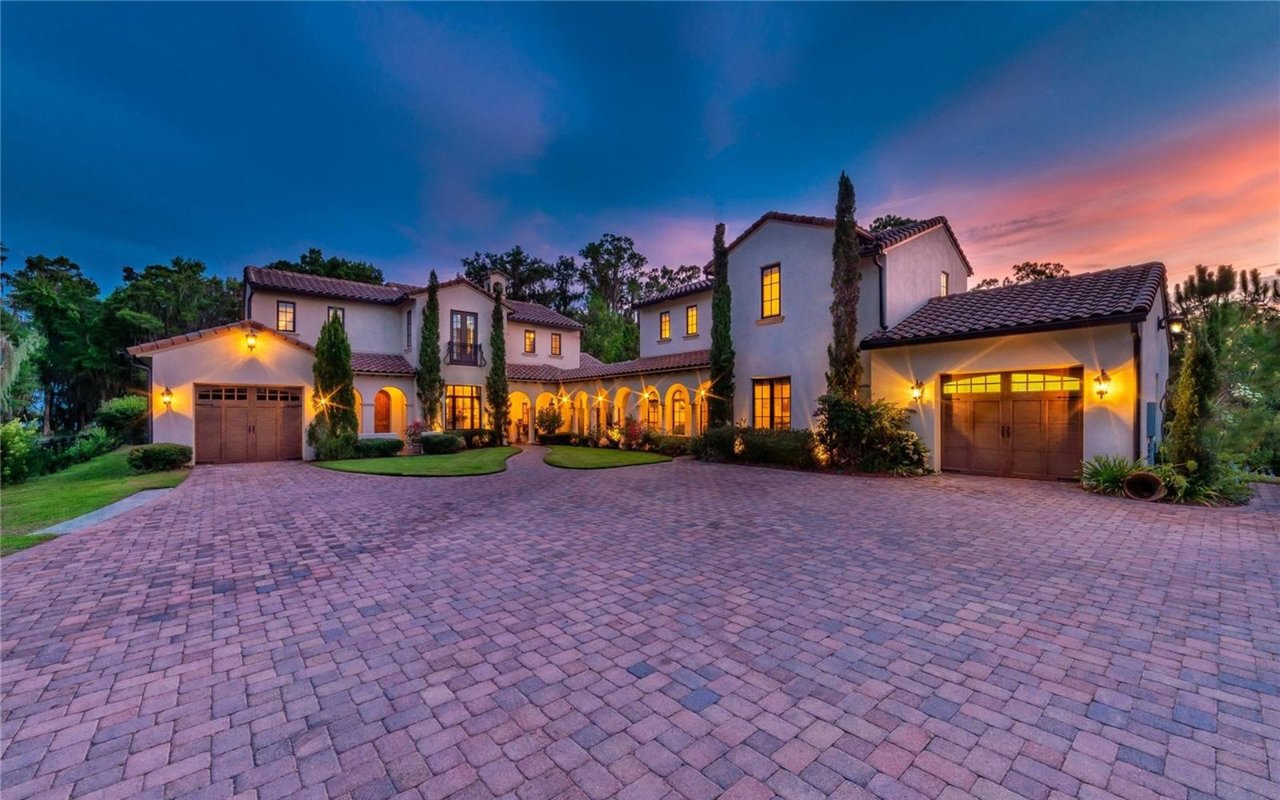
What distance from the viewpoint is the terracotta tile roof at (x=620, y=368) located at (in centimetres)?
1831

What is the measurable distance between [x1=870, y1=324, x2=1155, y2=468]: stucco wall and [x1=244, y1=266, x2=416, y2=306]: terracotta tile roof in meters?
20.0

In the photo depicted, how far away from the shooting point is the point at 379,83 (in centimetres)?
1859

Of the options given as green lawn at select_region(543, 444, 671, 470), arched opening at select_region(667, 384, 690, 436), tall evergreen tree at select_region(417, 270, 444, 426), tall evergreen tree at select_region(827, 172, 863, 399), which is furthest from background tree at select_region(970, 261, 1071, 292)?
tall evergreen tree at select_region(417, 270, 444, 426)

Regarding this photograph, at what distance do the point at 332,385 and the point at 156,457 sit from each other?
4964mm

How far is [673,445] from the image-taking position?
18.0 metres

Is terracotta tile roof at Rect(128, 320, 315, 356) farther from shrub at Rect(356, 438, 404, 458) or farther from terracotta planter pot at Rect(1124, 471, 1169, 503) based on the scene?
terracotta planter pot at Rect(1124, 471, 1169, 503)


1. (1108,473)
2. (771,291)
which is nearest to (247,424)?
(771,291)

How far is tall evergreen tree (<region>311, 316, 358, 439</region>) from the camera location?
17172 mm

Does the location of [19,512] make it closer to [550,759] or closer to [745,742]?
[550,759]

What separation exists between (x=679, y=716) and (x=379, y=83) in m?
23.6

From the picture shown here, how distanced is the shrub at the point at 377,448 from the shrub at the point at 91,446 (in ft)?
33.4

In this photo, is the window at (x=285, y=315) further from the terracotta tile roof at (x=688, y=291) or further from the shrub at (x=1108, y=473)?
the shrub at (x=1108, y=473)

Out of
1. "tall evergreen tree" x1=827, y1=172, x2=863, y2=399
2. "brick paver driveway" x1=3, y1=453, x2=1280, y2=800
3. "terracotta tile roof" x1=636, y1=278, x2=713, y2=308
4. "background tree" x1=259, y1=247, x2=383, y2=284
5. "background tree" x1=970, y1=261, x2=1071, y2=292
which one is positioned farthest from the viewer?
"background tree" x1=259, y1=247, x2=383, y2=284

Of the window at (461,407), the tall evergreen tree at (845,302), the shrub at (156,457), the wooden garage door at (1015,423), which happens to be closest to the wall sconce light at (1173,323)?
the wooden garage door at (1015,423)
